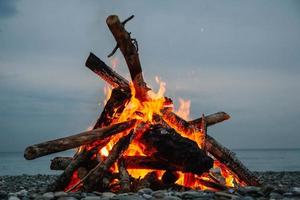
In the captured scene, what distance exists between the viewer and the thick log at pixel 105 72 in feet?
36.7

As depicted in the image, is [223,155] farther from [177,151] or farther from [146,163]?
[146,163]

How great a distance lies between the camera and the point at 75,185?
32.0ft

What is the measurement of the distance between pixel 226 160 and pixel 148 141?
247 cm

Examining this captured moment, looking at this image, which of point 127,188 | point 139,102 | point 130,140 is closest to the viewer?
point 127,188

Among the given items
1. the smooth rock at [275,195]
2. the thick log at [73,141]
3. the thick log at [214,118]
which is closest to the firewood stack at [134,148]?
the thick log at [73,141]

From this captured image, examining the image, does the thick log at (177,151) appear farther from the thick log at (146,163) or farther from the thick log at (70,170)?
the thick log at (70,170)

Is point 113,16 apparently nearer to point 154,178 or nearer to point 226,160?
point 154,178

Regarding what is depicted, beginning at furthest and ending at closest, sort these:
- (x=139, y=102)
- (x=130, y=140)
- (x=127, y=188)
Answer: (x=139, y=102), (x=130, y=140), (x=127, y=188)

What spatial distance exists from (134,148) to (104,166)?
1212 millimetres

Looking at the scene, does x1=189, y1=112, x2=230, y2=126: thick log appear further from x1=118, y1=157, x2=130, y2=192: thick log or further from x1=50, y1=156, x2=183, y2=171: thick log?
x1=118, y1=157, x2=130, y2=192: thick log

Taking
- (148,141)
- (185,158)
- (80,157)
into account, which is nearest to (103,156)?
(80,157)

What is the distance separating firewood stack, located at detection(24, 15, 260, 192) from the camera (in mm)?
9852

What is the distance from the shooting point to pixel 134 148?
1077cm

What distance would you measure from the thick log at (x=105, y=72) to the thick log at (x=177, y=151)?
1788 millimetres
